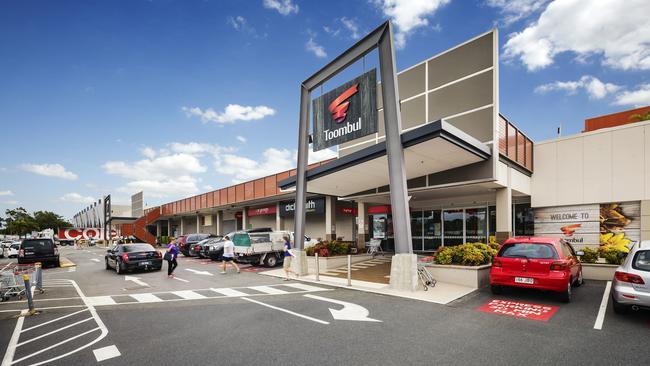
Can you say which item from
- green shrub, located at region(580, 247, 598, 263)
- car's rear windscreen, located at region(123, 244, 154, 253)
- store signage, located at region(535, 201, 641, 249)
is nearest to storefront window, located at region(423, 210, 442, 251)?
store signage, located at region(535, 201, 641, 249)

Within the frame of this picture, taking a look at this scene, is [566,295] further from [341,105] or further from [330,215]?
[330,215]

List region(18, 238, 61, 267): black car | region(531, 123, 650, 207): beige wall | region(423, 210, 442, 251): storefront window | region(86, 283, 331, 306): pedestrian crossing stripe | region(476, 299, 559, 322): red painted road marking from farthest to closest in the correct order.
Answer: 1. region(423, 210, 442, 251): storefront window
2. region(18, 238, 61, 267): black car
3. region(531, 123, 650, 207): beige wall
4. region(86, 283, 331, 306): pedestrian crossing stripe
5. region(476, 299, 559, 322): red painted road marking

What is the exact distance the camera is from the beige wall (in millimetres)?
13117

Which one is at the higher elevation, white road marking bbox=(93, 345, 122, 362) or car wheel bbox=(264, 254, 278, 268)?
white road marking bbox=(93, 345, 122, 362)

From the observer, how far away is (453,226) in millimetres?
19484

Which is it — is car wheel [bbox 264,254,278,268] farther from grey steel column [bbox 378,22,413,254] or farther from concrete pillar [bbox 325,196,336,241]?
grey steel column [bbox 378,22,413,254]

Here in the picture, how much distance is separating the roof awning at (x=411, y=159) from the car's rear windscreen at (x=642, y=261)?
494 cm

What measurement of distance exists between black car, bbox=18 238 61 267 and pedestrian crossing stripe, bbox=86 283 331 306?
1268 centimetres

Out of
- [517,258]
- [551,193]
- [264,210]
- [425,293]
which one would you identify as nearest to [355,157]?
[425,293]

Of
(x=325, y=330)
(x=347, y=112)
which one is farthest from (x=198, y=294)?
(x=347, y=112)

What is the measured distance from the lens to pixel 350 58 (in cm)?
1275

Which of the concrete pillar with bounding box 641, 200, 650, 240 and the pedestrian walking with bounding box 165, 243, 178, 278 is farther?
the pedestrian walking with bounding box 165, 243, 178, 278

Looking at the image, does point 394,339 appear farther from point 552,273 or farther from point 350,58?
point 350,58

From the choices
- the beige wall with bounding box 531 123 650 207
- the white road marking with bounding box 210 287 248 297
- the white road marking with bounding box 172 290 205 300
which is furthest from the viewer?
the beige wall with bounding box 531 123 650 207
